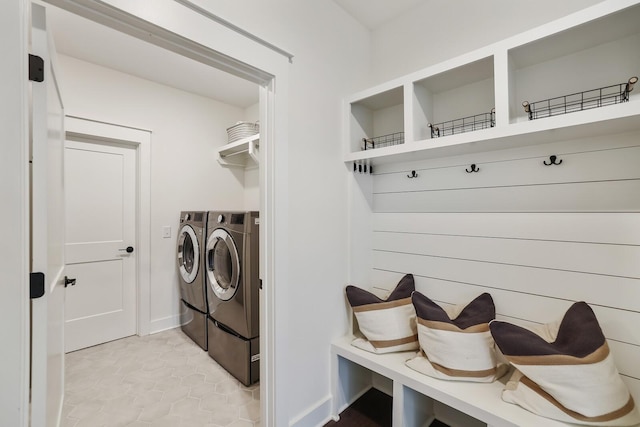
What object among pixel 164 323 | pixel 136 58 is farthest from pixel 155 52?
pixel 164 323

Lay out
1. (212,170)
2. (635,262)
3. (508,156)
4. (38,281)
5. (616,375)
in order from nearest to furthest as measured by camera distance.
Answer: (38,281), (616,375), (635,262), (508,156), (212,170)

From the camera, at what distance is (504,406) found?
1.19 metres

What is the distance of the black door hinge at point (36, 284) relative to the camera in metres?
0.88

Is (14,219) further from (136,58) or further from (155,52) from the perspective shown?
(136,58)

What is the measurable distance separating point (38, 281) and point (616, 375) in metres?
2.03

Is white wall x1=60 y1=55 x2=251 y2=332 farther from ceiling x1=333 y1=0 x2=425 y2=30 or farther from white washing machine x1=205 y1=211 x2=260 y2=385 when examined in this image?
ceiling x1=333 y1=0 x2=425 y2=30

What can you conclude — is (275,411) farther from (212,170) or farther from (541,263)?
(212,170)

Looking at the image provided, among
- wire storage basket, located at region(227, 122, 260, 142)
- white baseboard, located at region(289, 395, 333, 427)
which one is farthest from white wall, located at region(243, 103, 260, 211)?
white baseboard, located at region(289, 395, 333, 427)

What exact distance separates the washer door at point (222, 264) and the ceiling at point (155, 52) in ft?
5.27

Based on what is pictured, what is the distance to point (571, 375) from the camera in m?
1.05

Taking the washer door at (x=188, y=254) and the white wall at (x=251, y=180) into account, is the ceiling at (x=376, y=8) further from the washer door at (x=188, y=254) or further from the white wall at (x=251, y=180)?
the washer door at (x=188, y=254)

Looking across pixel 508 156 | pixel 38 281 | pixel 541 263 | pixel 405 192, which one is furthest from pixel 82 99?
pixel 541 263

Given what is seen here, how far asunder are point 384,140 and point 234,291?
5.14ft

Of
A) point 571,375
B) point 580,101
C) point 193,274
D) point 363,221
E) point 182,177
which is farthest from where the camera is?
point 182,177
